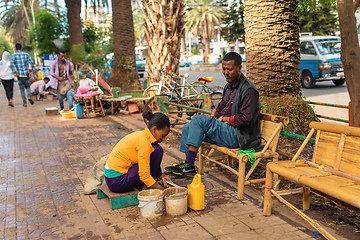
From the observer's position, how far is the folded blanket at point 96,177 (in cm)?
398

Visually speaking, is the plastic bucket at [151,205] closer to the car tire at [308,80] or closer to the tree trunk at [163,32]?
the tree trunk at [163,32]

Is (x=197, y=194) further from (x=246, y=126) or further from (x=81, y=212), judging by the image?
(x=81, y=212)

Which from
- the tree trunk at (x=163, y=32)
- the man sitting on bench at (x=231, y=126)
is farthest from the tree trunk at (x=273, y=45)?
the tree trunk at (x=163, y=32)

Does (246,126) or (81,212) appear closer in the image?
(81,212)

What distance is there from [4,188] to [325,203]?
12.8 feet

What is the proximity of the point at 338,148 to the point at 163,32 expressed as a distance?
349 inches

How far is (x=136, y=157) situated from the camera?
3527mm

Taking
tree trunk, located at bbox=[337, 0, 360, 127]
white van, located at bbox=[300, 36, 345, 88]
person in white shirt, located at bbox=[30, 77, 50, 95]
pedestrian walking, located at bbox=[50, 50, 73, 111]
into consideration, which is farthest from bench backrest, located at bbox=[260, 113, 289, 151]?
person in white shirt, located at bbox=[30, 77, 50, 95]

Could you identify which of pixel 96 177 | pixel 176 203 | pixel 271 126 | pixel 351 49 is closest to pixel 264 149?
pixel 271 126

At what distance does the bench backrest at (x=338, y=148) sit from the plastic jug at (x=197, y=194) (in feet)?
3.85

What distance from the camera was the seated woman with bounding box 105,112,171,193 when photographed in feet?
11.2

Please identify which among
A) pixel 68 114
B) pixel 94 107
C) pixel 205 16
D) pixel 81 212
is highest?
pixel 205 16

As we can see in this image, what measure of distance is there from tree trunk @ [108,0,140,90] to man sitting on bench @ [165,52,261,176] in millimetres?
9630

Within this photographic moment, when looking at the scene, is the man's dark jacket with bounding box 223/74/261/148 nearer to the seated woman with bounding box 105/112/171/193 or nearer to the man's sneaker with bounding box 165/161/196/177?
the man's sneaker with bounding box 165/161/196/177
